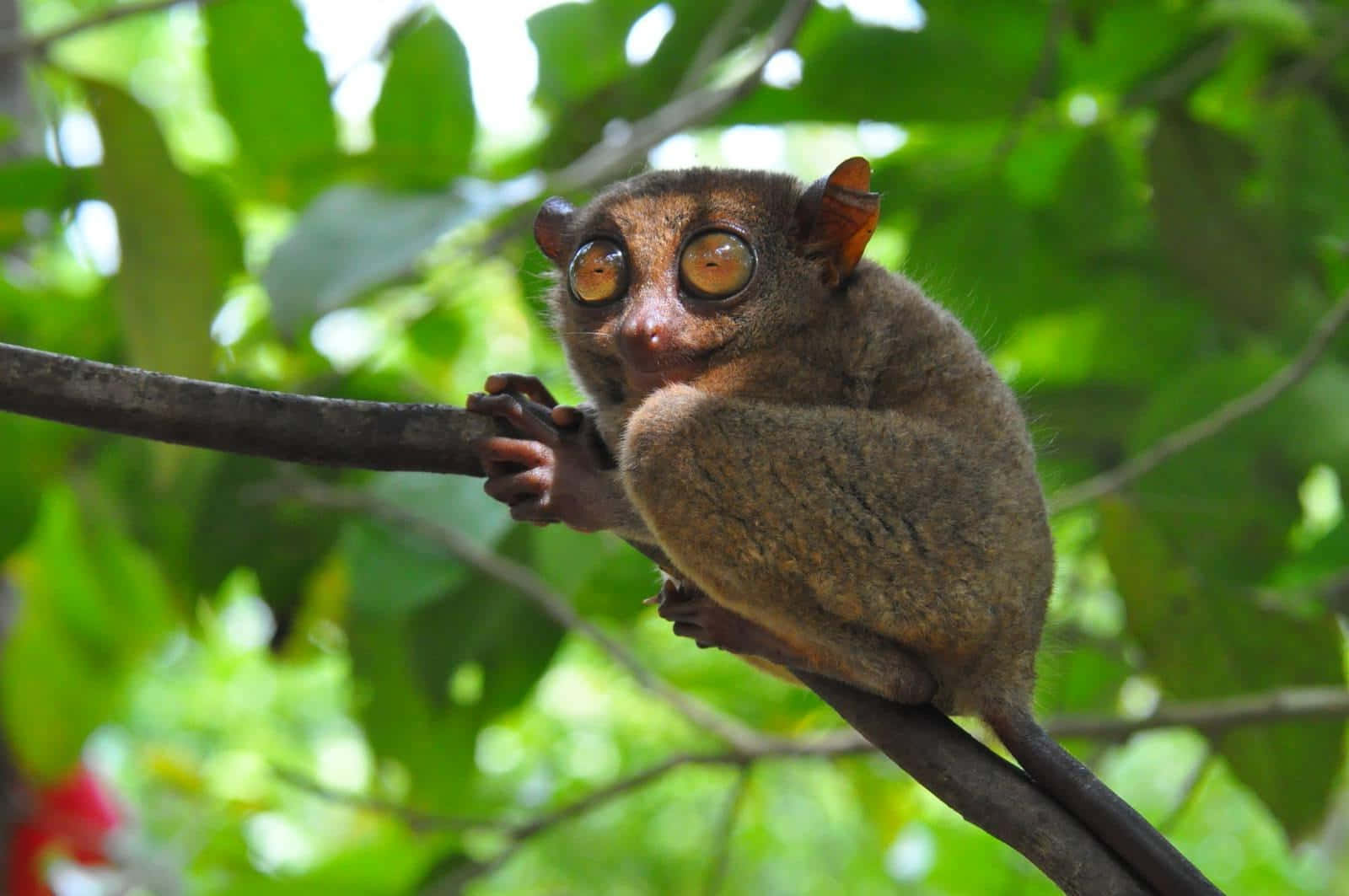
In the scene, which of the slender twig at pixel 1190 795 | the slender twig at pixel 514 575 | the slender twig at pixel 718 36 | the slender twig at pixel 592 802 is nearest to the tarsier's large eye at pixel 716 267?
the slender twig at pixel 514 575

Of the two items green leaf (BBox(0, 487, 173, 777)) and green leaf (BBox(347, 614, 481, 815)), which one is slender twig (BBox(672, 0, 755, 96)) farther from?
green leaf (BBox(0, 487, 173, 777))

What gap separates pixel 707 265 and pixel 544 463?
44 centimetres

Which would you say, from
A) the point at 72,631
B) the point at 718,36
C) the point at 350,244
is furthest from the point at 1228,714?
the point at 72,631

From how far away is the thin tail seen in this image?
4.15ft

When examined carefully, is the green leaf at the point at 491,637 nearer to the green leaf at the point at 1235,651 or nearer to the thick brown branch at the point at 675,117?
the thick brown branch at the point at 675,117

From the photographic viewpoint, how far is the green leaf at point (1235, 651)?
274 cm

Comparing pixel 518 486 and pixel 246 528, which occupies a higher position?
pixel 246 528

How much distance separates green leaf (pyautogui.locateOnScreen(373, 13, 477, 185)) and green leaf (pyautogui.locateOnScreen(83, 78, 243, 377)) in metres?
0.72

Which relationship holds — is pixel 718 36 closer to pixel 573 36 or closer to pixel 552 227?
pixel 573 36

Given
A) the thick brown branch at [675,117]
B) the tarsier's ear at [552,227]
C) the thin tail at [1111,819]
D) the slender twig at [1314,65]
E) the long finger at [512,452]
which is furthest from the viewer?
the slender twig at [1314,65]

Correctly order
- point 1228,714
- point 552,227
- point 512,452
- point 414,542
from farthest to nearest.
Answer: point 414,542 → point 1228,714 → point 552,227 → point 512,452

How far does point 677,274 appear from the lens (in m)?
1.94

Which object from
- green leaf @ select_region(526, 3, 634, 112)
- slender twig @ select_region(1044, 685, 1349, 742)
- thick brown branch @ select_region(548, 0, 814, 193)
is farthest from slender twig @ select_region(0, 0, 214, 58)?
slender twig @ select_region(1044, 685, 1349, 742)

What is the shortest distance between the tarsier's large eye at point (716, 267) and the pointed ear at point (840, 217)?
107mm
